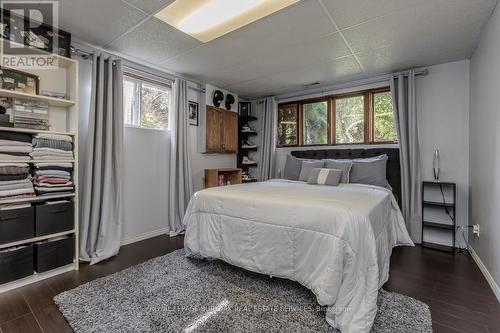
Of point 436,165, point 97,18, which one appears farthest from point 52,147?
point 436,165

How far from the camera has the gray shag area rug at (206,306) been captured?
60.1 inches

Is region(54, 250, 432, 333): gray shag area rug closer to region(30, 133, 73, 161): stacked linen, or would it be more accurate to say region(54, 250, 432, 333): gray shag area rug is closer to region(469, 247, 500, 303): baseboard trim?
region(469, 247, 500, 303): baseboard trim

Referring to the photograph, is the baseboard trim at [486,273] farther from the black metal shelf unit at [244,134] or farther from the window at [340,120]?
the black metal shelf unit at [244,134]

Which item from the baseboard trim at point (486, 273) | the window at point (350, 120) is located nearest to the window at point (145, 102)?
the window at point (350, 120)

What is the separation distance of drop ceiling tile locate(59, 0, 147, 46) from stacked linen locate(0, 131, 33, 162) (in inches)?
44.5

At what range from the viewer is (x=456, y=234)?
3.04 meters

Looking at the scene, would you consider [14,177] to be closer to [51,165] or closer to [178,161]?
[51,165]

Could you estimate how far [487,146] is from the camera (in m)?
2.20

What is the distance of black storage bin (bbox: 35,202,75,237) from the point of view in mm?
2127

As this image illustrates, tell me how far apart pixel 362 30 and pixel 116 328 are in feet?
10.4

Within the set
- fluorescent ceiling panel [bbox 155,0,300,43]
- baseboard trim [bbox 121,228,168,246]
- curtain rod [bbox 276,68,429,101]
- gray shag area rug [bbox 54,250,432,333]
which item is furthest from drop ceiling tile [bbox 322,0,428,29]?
baseboard trim [bbox 121,228,168,246]

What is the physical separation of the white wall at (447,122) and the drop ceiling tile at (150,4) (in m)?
3.29

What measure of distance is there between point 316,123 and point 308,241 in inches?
114

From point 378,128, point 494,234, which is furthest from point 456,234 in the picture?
point 378,128
